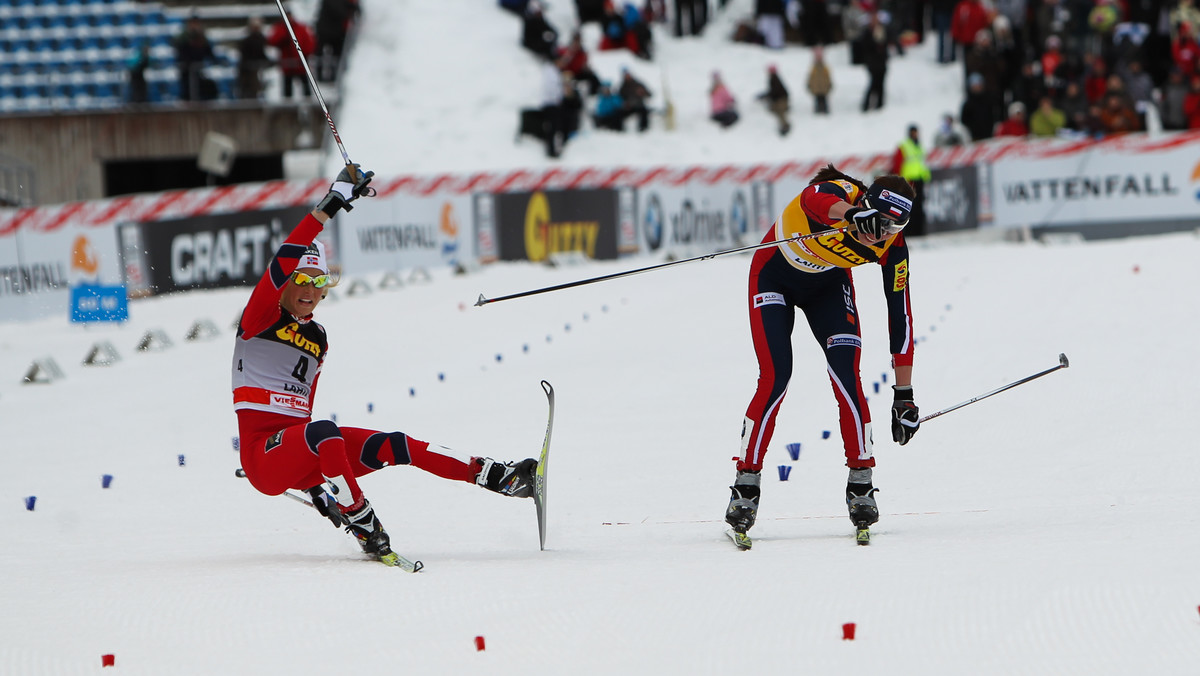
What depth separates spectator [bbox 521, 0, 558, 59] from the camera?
941 inches

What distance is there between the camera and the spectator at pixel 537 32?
23891 millimetres

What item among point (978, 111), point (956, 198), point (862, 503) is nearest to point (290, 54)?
point (956, 198)

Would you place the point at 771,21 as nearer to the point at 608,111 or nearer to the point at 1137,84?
the point at 608,111

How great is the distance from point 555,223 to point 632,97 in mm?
4637

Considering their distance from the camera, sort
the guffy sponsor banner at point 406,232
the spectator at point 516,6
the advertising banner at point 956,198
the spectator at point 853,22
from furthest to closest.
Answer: the spectator at point 853,22, the spectator at point 516,6, the advertising banner at point 956,198, the guffy sponsor banner at point 406,232

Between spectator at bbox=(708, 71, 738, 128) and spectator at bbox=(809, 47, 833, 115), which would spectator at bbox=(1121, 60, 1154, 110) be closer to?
spectator at bbox=(809, 47, 833, 115)

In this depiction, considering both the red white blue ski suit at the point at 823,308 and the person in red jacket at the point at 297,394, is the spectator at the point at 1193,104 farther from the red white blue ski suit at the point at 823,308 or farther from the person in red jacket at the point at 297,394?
the person in red jacket at the point at 297,394

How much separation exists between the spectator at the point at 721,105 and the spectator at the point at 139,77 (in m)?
9.33

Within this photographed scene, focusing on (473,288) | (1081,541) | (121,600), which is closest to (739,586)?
(1081,541)

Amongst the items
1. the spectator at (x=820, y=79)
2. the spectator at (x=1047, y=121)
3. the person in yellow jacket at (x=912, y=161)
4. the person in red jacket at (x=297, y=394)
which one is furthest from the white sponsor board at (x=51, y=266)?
the spectator at (x=1047, y=121)

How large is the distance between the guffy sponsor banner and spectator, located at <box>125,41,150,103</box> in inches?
196

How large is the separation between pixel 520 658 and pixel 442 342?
8.97 metres

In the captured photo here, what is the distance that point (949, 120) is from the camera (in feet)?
73.2

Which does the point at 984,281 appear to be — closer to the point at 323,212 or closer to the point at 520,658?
the point at 323,212
